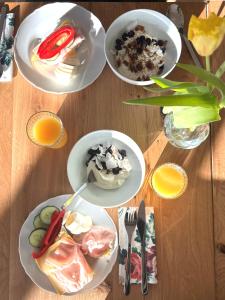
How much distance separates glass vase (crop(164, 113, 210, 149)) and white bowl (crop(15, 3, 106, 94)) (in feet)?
0.80

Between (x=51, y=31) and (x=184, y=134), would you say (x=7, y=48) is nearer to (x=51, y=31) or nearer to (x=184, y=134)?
(x=51, y=31)

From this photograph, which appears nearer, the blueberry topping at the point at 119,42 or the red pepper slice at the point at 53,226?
the red pepper slice at the point at 53,226

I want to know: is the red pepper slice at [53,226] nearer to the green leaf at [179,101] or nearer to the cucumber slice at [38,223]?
the cucumber slice at [38,223]

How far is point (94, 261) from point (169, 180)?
289mm

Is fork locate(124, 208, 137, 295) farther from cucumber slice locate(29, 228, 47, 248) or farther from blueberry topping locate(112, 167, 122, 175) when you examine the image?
cucumber slice locate(29, 228, 47, 248)

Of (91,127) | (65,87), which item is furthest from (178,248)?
(65,87)

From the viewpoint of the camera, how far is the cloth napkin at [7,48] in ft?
3.56

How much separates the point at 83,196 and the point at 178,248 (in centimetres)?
29

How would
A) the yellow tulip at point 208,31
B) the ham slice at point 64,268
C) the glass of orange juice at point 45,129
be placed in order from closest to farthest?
1. the yellow tulip at point 208,31
2. the ham slice at point 64,268
3. the glass of orange juice at point 45,129

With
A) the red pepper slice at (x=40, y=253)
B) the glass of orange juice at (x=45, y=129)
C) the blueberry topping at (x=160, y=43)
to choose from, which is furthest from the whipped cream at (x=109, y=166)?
the blueberry topping at (x=160, y=43)

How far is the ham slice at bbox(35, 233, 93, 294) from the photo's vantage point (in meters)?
0.94

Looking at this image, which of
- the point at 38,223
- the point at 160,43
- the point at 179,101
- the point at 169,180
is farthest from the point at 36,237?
the point at 160,43

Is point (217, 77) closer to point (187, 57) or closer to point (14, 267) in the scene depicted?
point (187, 57)

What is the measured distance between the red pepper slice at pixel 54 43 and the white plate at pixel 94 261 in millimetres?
382
